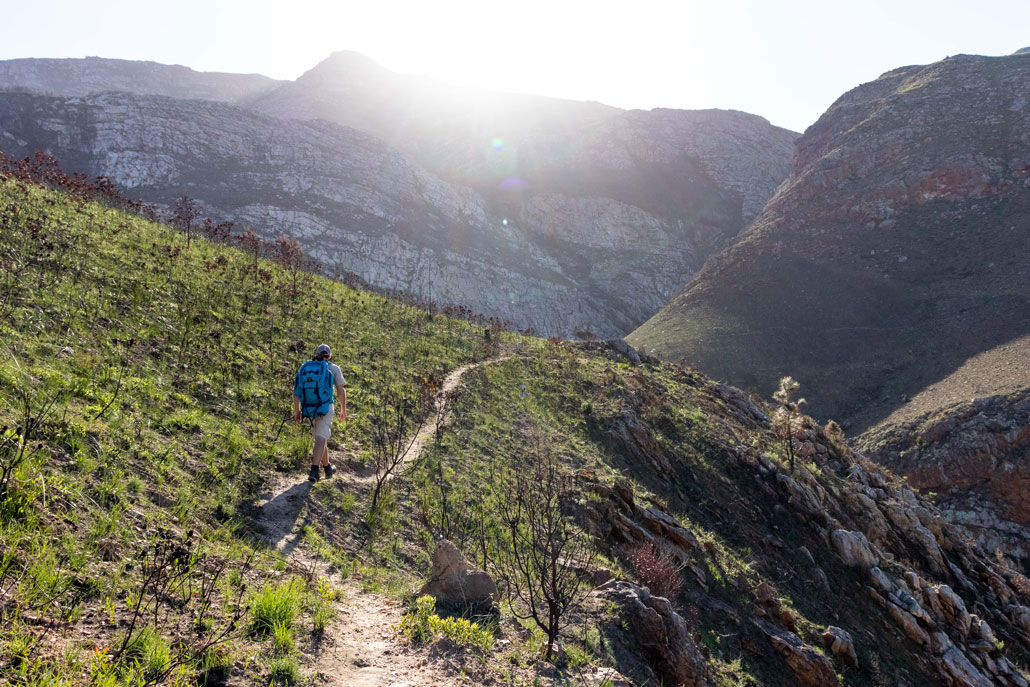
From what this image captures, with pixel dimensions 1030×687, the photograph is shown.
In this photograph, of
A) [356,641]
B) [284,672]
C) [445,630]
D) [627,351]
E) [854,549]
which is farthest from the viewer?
[627,351]

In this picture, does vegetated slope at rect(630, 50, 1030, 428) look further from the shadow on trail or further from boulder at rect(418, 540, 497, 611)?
the shadow on trail

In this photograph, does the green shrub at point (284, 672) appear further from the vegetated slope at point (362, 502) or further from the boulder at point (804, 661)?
the boulder at point (804, 661)

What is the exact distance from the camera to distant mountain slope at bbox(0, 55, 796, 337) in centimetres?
5103

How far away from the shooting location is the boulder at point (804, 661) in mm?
8070

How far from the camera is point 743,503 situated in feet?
44.3

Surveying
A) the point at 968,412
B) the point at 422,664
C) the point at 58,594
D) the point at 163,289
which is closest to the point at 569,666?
the point at 422,664

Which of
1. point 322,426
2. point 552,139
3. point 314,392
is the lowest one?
point 322,426

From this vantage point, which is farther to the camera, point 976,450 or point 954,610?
point 976,450

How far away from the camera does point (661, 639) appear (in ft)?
19.2

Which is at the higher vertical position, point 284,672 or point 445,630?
point 284,672

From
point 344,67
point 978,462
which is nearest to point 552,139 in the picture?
point 344,67

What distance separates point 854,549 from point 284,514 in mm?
12531

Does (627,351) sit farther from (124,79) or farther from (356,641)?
(124,79)

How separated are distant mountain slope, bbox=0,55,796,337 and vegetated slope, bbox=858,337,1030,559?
105 feet
